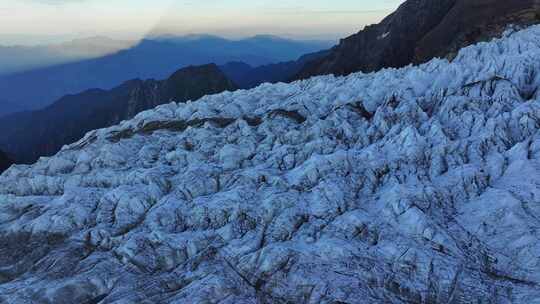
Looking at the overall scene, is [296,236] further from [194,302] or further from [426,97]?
[426,97]

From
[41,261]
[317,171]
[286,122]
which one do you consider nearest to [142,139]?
[286,122]

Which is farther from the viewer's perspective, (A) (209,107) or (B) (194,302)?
(A) (209,107)

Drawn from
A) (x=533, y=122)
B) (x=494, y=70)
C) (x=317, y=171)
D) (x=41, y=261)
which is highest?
(x=494, y=70)

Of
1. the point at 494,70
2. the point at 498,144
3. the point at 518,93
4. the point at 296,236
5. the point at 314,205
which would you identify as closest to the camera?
the point at 296,236

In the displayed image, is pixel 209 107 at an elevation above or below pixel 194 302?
above

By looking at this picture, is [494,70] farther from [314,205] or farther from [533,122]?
[314,205]

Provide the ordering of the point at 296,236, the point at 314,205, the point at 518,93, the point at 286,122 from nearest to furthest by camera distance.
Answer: the point at 296,236 → the point at 314,205 → the point at 518,93 → the point at 286,122

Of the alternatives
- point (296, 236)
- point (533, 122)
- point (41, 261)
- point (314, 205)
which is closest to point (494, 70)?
point (533, 122)
